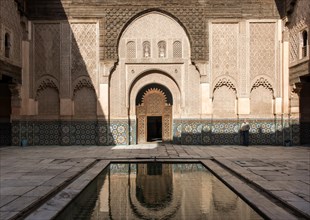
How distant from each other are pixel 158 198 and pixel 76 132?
741 cm

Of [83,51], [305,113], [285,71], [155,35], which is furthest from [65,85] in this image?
[305,113]

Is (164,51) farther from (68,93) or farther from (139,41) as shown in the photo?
(68,93)

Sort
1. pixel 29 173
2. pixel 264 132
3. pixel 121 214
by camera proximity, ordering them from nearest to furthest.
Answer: pixel 121 214, pixel 29 173, pixel 264 132

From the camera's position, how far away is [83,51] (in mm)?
10961

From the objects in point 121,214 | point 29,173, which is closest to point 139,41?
point 29,173

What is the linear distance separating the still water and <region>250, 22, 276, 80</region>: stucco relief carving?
6091mm

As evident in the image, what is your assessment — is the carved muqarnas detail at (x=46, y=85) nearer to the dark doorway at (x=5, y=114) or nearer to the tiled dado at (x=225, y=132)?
the dark doorway at (x=5, y=114)

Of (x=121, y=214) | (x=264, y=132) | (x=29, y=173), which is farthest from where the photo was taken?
(x=264, y=132)

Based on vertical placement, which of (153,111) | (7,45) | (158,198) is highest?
(7,45)

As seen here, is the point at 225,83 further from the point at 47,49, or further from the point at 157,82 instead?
the point at 47,49

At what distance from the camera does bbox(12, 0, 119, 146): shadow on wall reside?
35.8ft

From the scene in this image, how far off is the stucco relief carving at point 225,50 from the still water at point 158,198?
224 inches

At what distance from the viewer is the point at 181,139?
10.9m

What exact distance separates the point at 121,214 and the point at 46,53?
347 inches
